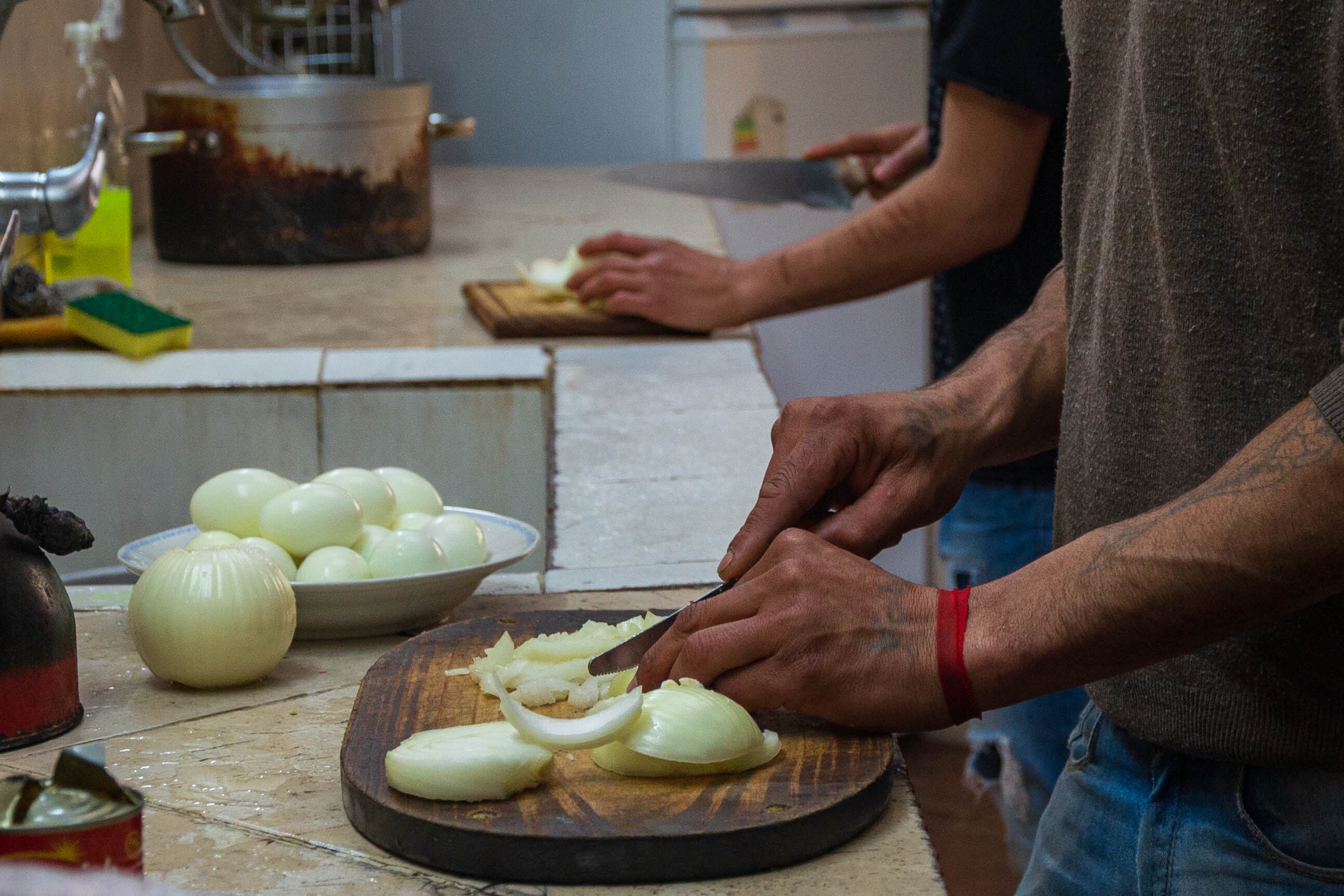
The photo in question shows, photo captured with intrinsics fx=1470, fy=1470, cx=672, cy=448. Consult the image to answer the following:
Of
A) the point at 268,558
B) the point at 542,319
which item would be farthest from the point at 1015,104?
the point at 268,558

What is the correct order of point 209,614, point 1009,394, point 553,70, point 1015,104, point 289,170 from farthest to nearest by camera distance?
point 553,70
point 289,170
point 1015,104
point 1009,394
point 209,614

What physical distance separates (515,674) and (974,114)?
1.07 m

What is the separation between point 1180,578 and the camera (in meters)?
0.77

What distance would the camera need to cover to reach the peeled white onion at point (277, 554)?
1037 millimetres

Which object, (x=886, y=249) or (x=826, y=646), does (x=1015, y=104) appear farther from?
(x=826, y=646)

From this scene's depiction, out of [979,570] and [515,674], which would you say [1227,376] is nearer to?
[515,674]

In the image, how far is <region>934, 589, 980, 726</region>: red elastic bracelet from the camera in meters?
0.82

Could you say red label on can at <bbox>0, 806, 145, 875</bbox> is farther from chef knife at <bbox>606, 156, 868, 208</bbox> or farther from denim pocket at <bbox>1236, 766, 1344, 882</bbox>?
chef knife at <bbox>606, 156, 868, 208</bbox>

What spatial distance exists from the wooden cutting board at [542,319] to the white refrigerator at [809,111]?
144 cm

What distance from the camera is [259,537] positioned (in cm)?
107

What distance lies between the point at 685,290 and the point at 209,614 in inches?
47.4

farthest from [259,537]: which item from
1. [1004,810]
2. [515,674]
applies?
[1004,810]

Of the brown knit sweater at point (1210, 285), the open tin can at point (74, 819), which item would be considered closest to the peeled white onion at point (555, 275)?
the brown knit sweater at point (1210, 285)

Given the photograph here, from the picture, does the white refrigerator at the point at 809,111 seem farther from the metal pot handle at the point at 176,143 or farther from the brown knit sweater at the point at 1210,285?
the brown knit sweater at the point at 1210,285
